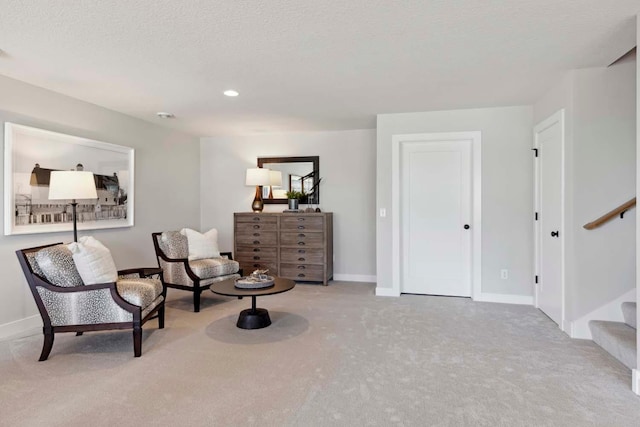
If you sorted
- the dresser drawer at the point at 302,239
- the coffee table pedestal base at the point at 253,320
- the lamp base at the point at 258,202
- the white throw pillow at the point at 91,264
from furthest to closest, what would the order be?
1. the lamp base at the point at 258,202
2. the dresser drawer at the point at 302,239
3. the coffee table pedestal base at the point at 253,320
4. the white throw pillow at the point at 91,264

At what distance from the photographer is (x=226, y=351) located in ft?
9.67

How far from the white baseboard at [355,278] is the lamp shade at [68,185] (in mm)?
3569

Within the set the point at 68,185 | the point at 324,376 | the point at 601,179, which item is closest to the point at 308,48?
the point at 324,376

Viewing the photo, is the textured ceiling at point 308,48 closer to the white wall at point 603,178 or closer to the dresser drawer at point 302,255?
the white wall at point 603,178

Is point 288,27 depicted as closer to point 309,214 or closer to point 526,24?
point 526,24

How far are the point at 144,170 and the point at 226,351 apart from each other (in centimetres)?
312

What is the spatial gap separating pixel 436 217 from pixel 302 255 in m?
1.94

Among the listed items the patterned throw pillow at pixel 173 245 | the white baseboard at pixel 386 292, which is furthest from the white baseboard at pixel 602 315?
the patterned throw pillow at pixel 173 245

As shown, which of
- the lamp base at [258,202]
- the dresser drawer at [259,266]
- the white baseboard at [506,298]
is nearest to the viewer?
the white baseboard at [506,298]

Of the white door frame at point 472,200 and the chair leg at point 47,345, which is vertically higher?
the white door frame at point 472,200

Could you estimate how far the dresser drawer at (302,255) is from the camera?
539 centimetres

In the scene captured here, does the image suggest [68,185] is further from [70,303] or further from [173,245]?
[173,245]

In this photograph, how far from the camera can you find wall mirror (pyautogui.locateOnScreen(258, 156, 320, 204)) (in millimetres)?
5875

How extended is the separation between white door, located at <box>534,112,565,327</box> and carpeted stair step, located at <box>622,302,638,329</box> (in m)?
0.48
